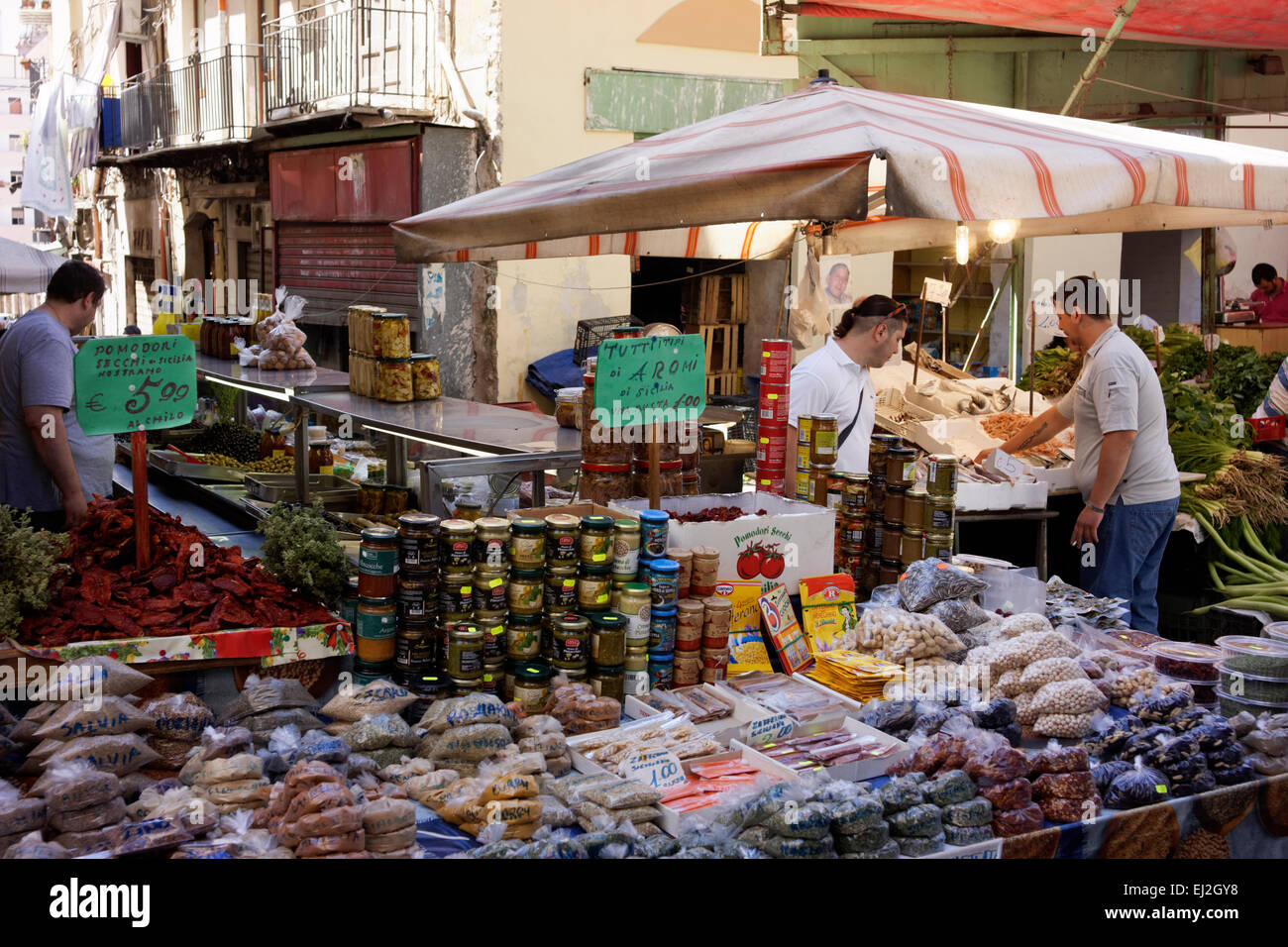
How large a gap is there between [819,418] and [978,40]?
12.9 metres

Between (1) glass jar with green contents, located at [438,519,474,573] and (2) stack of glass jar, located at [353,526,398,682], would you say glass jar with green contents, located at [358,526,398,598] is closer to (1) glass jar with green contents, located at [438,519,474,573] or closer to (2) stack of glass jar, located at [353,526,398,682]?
(2) stack of glass jar, located at [353,526,398,682]

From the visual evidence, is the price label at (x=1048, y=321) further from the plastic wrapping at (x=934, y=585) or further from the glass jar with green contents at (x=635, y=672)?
the glass jar with green contents at (x=635, y=672)

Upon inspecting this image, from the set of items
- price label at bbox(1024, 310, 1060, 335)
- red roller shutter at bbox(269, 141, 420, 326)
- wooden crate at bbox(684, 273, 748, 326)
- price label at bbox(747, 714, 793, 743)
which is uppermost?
red roller shutter at bbox(269, 141, 420, 326)

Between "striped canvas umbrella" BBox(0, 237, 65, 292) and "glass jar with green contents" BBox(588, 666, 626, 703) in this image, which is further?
"striped canvas umbrella" BBox(0, 237, 65, 292)

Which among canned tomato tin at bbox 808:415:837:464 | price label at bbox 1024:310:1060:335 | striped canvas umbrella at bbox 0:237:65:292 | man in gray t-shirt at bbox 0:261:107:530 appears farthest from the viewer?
price label at bbox 1024:310:1060:335

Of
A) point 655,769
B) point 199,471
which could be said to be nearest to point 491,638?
point 655,769

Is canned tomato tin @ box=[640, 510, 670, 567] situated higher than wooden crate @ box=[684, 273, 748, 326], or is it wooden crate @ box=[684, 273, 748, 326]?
wooden crate @ box=[684, 273, 748, 326]

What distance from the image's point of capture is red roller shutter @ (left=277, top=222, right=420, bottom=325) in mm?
13023

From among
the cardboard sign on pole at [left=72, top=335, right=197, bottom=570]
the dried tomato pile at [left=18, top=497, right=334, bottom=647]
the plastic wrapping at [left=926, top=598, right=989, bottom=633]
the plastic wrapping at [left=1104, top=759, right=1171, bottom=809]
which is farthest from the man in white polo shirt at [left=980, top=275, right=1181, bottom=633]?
the cardboard sign on pole at [left=72, top=335, right=197, bottom=570]

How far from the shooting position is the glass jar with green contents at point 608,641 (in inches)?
131

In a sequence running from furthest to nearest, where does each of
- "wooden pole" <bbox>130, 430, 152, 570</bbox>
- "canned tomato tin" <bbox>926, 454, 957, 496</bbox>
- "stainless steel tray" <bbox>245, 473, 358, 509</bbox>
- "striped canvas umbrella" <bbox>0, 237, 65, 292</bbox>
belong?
"striped canvas umbrella" <bbox>0, 237, 65, 292</bbox> < "stainless steel tray" <bbox>245, 473, 358, 509</bbox> < "canned tomato tin" <bbox>926, 454, 957, 496</bbox> < "wooden pole" <bbox>130, 430, 152, 570</bbox>

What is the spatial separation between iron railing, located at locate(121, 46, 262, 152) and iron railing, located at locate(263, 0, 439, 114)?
1.30 metres

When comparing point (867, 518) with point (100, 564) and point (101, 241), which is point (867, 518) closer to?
point (100, 564)
